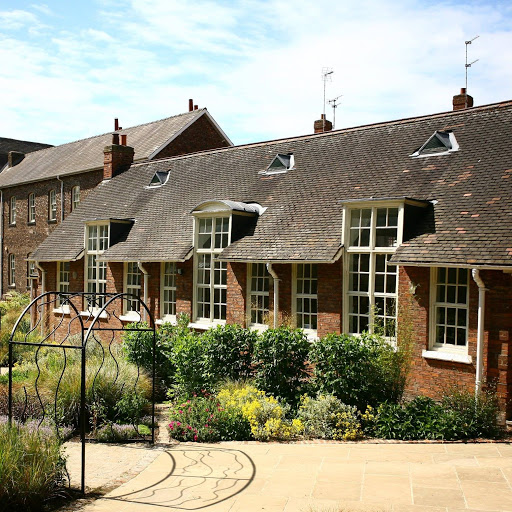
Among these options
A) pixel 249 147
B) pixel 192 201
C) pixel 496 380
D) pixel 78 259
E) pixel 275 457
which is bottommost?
pixel 275 457

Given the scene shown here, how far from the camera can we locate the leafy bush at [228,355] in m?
12.2

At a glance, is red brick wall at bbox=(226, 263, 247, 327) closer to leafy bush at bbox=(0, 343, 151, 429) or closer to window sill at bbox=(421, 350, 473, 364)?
leafy bush at bbox=(0, 343, 151, 429)

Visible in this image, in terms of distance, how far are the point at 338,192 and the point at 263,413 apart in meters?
6.83

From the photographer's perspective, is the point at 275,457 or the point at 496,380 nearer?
the point at 275,457

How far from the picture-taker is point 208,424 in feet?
32.7

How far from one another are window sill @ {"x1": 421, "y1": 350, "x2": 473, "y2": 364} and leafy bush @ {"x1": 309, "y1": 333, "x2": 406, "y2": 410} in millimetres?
824

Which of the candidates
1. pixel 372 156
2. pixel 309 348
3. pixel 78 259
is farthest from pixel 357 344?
pixel 78 259

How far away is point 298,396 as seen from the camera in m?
11.1

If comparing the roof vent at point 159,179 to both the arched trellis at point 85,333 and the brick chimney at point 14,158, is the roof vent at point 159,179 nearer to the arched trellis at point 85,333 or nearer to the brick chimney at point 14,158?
the arched trellis at point 85,333

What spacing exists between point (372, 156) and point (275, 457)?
9.54m

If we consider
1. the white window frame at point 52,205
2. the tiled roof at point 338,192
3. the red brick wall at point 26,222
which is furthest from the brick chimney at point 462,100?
the white window frame at point 52,205

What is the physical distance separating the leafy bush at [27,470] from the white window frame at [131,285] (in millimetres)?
12029

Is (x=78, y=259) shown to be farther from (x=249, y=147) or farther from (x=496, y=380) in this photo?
(x=496, y=380)

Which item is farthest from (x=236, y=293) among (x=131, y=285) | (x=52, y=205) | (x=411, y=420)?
(x=52, y=205)
